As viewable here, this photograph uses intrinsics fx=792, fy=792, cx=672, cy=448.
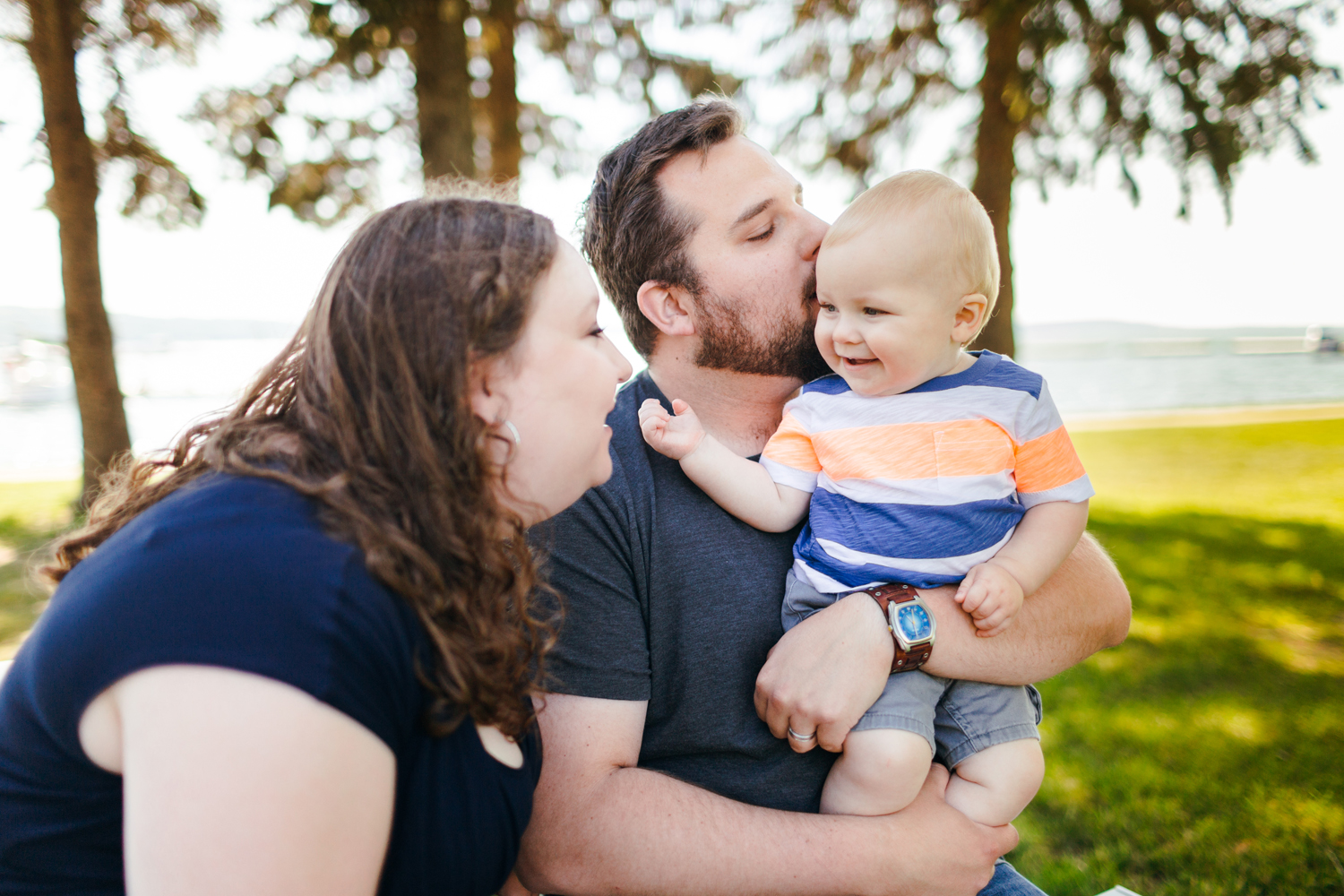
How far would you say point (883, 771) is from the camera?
5.22 feet

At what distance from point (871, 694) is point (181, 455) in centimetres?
133

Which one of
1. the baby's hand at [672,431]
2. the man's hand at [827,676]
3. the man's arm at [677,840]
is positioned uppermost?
the baby's hand at [672,431]

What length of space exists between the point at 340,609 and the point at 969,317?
1459 millimetres

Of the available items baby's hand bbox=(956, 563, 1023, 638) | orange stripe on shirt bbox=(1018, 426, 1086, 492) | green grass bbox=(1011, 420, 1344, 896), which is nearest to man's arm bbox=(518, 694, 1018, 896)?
baby's hand bbox=(956, 563, 1023, 638)

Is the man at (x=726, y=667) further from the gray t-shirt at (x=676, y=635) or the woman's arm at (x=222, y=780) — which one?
the woman's arm at (x=222, y=780)

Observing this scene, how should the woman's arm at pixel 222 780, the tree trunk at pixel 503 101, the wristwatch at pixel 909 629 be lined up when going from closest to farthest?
the woman's arm at pixel 222 780
the wristwatch at pixel 909 629
the tree trunk at pixel 503 101

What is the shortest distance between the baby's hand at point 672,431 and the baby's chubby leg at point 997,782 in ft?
2.35

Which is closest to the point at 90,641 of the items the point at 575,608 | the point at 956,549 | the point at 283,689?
the point at 283,689

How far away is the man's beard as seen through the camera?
2.04m

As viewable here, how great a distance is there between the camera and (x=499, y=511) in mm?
1203

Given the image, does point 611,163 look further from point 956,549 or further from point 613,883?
point 613,883

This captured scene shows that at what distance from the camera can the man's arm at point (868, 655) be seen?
1583mm

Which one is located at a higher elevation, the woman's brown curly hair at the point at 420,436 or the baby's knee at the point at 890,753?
the woman's brown curly hair at the point at 420,436

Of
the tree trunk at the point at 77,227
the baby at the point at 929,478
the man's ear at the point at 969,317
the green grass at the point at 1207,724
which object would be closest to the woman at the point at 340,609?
the baby at the point at 929,478
